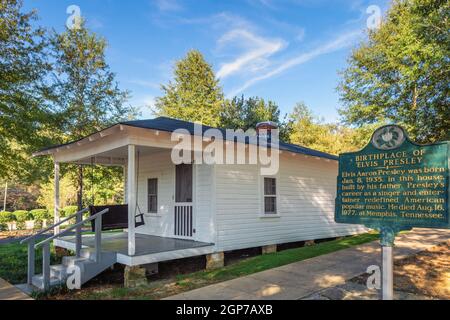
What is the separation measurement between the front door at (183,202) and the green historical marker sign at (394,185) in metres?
4.94

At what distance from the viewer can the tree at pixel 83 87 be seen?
14.8 metres

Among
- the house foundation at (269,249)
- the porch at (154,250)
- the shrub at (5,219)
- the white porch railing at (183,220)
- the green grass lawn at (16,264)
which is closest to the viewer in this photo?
the porch at (154,250)

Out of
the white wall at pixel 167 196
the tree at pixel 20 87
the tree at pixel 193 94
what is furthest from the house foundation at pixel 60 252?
the tree at pixel 193 94

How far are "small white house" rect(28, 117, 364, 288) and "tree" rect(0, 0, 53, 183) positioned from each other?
107 inches

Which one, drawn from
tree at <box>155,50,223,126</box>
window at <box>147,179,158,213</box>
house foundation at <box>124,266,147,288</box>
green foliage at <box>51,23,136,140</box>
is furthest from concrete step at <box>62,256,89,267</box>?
tree at <box>155,50,223,126</box>

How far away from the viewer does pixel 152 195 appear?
10.2 metres

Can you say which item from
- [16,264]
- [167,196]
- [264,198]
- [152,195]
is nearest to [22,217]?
[16,264]

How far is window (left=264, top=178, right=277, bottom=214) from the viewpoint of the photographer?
926 cm

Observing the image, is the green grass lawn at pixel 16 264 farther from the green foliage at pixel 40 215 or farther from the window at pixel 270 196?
the green foliage at pixel 40 215

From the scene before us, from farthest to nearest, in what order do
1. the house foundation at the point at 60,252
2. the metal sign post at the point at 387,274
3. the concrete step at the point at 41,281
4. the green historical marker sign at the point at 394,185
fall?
the house foundation at the point at 60,252 → the concrete step at the point at 41,281 → the metal sign post at the point at 387,274 → the green historical marker sign at the point at 394,185

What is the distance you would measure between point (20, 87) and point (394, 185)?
1271 cm
